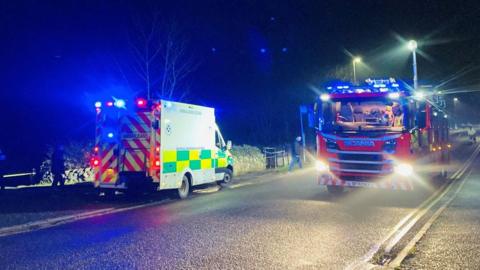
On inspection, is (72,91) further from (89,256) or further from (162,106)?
(89,256)

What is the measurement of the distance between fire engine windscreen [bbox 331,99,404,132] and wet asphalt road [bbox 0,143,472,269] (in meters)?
2.00

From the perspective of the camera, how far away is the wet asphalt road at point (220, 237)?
19.3ft

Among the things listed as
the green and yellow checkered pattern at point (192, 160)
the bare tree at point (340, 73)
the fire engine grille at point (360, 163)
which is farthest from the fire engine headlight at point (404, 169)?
the bare tree at point (340, 73)

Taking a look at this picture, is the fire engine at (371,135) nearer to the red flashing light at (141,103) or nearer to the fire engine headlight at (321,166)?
the fire engine headlight at (321,166)

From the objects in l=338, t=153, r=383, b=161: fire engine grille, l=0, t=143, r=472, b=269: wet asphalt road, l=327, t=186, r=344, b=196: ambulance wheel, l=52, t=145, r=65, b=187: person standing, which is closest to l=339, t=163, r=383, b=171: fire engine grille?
l=338, t=153, r=383, b=161: fire engine grille

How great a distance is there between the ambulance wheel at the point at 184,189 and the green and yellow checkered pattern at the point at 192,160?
0.37 m

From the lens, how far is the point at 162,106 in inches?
469

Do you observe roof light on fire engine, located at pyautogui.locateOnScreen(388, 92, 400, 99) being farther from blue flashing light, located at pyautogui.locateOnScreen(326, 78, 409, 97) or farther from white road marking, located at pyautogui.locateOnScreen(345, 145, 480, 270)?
white road marking, located at pyautogui.locateOnScreen(345, 145, 480, 270)

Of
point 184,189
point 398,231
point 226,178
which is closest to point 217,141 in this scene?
point 226,178

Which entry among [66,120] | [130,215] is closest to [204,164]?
[130,215]

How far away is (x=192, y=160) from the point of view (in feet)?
43.1

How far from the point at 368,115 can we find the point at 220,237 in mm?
6145

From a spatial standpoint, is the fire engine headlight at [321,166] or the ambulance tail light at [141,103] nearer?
the fire engine headlight at [321,166]

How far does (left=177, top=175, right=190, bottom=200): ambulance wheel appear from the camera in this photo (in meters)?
12.6
